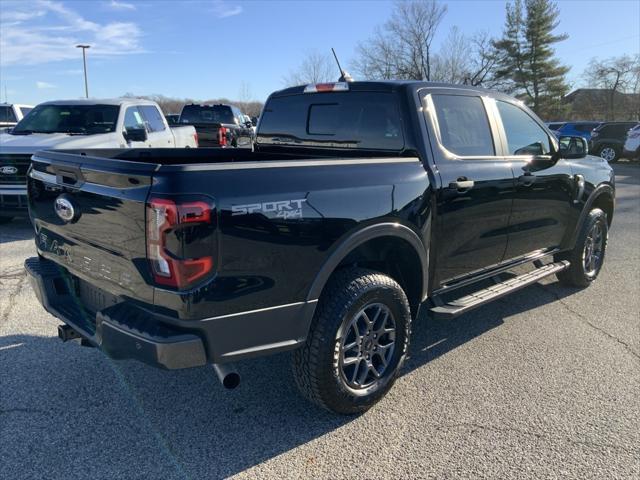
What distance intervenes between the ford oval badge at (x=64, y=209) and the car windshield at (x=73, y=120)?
5921mm

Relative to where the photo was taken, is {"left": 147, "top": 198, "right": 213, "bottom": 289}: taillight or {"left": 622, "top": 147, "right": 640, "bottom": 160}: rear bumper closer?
{"left": 147, "top": 198, "right": 213, "bottom": 289}: taillight

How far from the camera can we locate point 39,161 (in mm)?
3145

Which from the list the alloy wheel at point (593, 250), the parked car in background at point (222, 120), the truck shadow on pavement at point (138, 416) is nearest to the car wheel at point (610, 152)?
the parked car in background at point (222, 120)

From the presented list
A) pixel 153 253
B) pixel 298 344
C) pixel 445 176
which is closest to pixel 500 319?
pixel 445 176

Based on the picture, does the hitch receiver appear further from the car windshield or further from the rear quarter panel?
the car windshield

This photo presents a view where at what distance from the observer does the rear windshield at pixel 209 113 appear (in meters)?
16.7

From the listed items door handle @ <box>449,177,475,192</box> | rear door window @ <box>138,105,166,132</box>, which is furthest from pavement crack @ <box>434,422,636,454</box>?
rear door window @ <box>138,105,166,132</box>

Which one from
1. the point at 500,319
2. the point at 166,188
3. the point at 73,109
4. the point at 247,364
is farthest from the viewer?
the point at 73,109

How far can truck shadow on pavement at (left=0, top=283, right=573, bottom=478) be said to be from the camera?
2.61 metres

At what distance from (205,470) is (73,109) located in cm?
772

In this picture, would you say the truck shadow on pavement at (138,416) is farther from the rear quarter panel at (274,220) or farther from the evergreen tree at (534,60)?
the evergreen tree at (534,60)

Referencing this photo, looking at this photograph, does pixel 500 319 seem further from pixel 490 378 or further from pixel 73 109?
pixel 73 109

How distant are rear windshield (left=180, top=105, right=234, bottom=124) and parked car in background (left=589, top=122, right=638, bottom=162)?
14.2 m

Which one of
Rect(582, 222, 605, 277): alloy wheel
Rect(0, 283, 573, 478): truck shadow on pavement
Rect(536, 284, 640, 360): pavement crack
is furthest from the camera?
Rect(582, 222, 605, 277): alloy wheel
